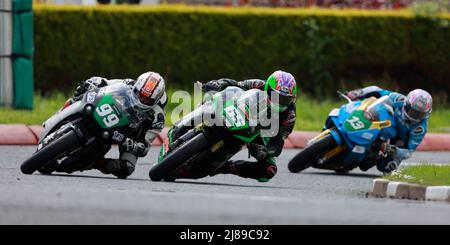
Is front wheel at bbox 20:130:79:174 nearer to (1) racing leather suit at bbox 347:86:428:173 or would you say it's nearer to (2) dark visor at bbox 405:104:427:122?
(1) racing leather suit at bbox 347:86:428:173

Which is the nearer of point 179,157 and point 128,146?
point 179,157

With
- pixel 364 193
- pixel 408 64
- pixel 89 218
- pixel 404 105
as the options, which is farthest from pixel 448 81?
pixel 89 218

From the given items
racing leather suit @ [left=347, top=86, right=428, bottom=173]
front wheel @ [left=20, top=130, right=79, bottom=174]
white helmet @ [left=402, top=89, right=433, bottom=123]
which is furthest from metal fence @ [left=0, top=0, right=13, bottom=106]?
front wheel @ [left=20, top=130, right=79, bottom=174]

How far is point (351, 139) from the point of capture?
64.3 ft

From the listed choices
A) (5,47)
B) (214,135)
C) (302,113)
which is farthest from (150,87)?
(302,113)

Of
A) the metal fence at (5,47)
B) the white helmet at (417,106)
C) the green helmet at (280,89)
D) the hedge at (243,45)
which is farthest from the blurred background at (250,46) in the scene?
the green helmet at (280,89)

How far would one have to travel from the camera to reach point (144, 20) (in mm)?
30188

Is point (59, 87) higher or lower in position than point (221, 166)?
lower

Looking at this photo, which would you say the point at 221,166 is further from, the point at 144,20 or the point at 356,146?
the point at 144,20

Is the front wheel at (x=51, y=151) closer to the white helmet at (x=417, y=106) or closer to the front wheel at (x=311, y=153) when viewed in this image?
the front wheel at (x=311, y=153)

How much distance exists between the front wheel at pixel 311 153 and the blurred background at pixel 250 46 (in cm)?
790

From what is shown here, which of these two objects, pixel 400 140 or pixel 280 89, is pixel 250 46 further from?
pixel 280 89

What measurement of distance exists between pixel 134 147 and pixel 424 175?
3090 millimetres
